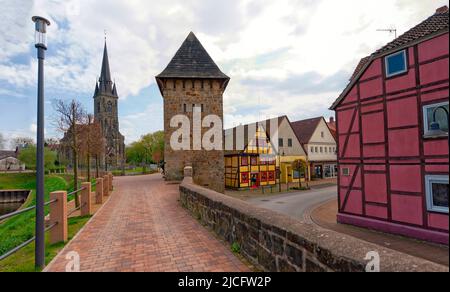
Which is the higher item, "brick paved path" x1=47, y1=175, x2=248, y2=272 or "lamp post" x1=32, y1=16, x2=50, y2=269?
"lamp post" x1=32, y1=16, x2=50, y2=269

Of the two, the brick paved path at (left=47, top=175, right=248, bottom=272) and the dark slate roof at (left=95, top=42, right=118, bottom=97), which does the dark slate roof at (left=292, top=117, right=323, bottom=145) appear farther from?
the dark slate roof at (left=95, top=42, right=118, bottom=97)

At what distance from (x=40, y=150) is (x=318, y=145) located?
31052 mm

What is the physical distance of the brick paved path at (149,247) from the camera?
407 centimetres

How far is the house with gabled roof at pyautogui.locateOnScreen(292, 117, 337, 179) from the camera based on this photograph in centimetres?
3048

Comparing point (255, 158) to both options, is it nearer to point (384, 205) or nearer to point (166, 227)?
point (384, 205)

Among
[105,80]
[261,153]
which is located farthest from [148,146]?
[261,153]

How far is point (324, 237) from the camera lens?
2660 mm

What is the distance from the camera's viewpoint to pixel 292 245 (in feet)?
9.64

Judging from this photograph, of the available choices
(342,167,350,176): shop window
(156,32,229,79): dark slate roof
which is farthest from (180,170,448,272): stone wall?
(156,32,229,79): dark slate roof

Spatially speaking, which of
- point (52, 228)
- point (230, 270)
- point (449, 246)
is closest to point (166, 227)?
point (52, 228)

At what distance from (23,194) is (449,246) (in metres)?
43.1

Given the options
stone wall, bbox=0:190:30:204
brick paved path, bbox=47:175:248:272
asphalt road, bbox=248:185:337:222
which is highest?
brick paved path, bbox=47:175:248:272

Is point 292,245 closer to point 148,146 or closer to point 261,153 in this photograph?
point 261,153

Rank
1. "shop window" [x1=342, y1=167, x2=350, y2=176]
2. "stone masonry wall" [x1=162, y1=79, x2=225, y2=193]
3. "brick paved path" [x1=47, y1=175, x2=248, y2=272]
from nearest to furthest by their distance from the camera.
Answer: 1. "brick paved path" [x1=47, y1=175, x2=248, y2=272]
2. "shop window" [x1=342, y1=167, x2=350, y2=176]
3. "stone masonry wall" [x1=162, y1=79, x2=225, y2=193]
